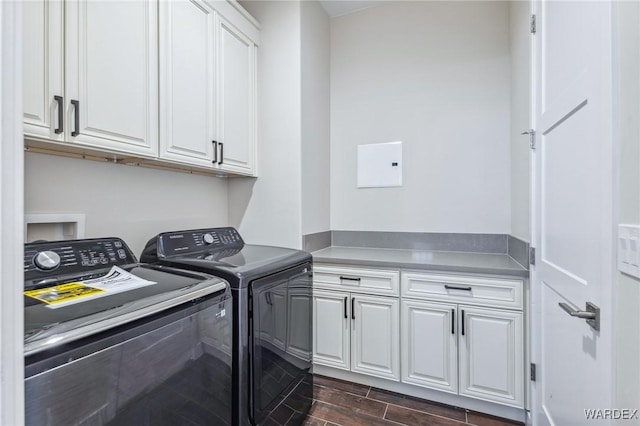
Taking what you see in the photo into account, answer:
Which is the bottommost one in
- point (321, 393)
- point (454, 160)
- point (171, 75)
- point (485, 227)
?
point (321, 393)

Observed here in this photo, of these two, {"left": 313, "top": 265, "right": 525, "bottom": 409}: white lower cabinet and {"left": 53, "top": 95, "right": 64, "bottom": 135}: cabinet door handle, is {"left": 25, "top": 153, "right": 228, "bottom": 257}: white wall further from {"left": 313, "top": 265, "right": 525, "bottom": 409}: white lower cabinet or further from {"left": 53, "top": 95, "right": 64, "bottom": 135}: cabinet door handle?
{"left": 313, "top": 265, "right": 525, "bottom": 409}: white lower cabinet

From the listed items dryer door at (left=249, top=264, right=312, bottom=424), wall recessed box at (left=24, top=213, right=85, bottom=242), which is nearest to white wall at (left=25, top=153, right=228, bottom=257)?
wall recessed box at (left=24, top=213, right=85, bottom=242)

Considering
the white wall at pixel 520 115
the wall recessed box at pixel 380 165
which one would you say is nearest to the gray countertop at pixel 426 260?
the white wall at pixel 520 115

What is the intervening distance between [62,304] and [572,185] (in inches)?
65.7

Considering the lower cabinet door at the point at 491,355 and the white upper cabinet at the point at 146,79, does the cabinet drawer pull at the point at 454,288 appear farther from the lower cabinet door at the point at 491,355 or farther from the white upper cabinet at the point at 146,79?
the white upper cabinet at the point at 146,79

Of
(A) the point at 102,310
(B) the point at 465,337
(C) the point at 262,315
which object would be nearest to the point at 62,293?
(A) the point at 102,310

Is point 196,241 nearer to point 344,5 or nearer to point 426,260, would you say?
point 426,260

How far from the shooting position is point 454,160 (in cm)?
231

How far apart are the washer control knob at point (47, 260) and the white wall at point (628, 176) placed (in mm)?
1757

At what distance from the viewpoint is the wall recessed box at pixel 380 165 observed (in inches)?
97.2

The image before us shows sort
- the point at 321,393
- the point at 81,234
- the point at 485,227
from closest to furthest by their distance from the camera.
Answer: the point at 81,234 < the point at 321,393 < the point at 485,227

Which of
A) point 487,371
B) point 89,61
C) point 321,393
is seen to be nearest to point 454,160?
point 487,371

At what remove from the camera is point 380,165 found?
8.26 ft

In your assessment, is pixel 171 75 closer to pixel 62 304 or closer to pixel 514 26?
pixel 62 304
